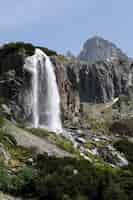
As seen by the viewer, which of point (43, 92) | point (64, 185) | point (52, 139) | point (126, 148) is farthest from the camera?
point (43, 92)

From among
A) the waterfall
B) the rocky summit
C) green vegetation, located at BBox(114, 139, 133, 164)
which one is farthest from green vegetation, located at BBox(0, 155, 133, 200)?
the waterfall

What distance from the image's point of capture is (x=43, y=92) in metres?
61.8

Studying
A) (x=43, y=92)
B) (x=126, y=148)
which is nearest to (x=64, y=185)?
(x=126, y=148)

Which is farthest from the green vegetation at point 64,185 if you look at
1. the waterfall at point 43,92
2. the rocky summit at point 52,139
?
the waterfall at point 43,92

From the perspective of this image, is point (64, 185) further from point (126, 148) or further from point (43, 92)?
point (43, 92)

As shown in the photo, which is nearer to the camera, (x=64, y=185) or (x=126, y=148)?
(x=64, y=185)

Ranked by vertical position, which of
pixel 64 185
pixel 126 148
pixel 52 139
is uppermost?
pixel 64 185

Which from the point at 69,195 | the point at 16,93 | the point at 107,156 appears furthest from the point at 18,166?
the point at 16,93

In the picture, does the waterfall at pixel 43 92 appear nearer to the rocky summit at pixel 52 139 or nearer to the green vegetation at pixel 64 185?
the rocky summit at pixel 52 139

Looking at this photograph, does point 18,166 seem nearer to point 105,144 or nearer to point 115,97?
point 105,144

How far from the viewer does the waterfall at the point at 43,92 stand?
5891 centimetres

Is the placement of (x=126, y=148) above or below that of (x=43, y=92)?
below

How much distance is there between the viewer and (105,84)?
143 metres

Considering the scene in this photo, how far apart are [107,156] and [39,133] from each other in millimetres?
7217
